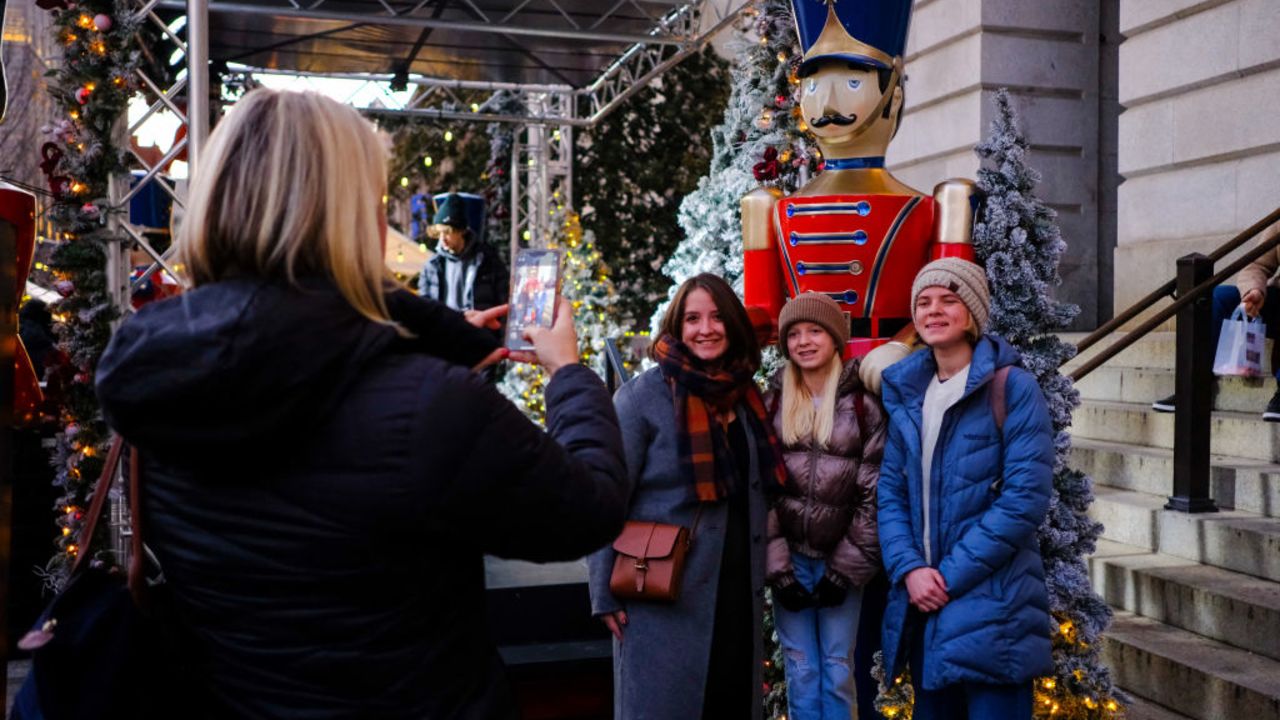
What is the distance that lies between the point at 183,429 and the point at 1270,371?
22.8 ft

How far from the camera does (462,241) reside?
910cm

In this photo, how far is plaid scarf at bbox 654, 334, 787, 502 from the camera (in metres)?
3.90

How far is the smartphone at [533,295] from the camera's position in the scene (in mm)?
1995

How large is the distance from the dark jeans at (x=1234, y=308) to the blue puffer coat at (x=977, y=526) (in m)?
3.86

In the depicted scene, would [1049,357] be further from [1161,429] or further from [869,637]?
[1161,429]

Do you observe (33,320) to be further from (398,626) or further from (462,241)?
(398,626)

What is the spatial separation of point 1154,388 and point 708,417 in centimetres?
533

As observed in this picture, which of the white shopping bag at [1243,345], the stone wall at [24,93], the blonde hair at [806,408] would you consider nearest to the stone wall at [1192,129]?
the white shopping bag at [1243,345]

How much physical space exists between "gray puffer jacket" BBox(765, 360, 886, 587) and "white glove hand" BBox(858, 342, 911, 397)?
0.18 meters

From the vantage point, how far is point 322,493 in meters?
1.60

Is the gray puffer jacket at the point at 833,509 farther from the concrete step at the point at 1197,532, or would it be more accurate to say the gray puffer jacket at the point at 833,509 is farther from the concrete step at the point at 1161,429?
the concrete step at the point at 1161,429

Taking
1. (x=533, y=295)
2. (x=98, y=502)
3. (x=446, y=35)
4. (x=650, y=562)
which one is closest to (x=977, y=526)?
(x=650, y=562)

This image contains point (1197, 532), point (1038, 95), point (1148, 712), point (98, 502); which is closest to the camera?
point (98, 502)

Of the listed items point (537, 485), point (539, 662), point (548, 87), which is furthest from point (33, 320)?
point (548, 87)
